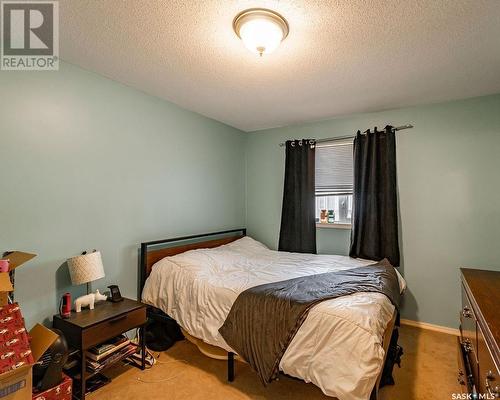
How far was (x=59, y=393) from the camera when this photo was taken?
171 cm

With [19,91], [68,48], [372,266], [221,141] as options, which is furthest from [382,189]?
[19,91]

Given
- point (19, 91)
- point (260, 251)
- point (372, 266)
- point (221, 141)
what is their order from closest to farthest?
point (19, 91), point (372, 266), point (260, 251), point (221, 141)

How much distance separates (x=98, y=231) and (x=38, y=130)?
3.01 ft

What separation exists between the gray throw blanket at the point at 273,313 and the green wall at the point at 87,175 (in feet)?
4.30

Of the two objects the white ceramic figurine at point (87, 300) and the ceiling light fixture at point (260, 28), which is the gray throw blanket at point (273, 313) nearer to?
the white ceramic figurine at point (87, 300)

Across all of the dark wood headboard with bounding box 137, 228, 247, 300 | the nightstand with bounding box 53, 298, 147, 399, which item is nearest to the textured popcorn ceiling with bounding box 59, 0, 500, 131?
the dark wood headboard with bounding box 137, 228, 247, 300

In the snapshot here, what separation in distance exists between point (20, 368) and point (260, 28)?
2.26 metres

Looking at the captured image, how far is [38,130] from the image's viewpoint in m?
2.08

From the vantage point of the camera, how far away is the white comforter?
62.1 inches

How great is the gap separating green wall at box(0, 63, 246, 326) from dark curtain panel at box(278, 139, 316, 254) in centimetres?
121

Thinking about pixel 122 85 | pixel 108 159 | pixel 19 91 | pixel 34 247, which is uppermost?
pixel 122 85

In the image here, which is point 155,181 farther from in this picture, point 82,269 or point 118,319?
point 118,319

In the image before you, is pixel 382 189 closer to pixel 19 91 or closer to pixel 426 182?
pixel 426 182

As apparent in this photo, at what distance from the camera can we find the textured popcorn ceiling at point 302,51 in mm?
1630
